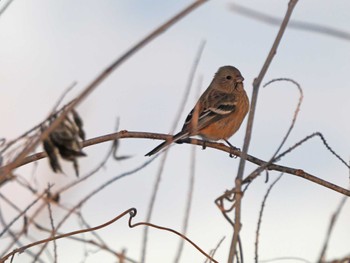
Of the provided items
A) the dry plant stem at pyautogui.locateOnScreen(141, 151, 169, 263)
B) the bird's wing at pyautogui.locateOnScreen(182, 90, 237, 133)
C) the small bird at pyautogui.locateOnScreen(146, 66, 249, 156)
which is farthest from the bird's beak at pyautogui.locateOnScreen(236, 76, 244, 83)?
the dry plant stem at pyautogui.locateOnScreen(141, 151, 169, 263)

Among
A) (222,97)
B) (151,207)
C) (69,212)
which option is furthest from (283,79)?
(222,97)

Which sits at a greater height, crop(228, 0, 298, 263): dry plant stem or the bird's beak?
the bird's beak

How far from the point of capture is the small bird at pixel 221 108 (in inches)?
254

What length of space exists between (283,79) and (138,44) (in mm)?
1279

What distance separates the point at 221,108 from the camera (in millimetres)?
6824

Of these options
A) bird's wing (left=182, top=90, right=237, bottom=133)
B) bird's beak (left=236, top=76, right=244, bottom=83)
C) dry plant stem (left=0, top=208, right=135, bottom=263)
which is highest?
bird's beak (left=236, top=76, right=244, bottom=83)

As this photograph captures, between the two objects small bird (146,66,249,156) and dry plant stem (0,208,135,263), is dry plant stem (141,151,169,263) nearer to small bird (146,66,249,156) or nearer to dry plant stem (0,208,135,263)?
dry plant stem (0,208,135,263)

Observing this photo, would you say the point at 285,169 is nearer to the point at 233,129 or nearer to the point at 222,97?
the point at 233,129

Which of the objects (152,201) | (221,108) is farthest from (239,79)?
(152,201)

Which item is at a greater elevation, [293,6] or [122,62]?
[293,6]

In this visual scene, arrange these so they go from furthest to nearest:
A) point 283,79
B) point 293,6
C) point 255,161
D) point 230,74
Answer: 1. point 230,74
2. point 255,161
3. point 283,79
4. point 293,6

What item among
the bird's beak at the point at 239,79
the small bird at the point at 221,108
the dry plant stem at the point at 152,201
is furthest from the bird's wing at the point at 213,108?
the dry plant stem at the point at 152,201

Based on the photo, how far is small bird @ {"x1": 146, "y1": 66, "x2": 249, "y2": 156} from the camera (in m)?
6.46

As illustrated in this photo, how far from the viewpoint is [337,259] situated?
1779 millimetres
